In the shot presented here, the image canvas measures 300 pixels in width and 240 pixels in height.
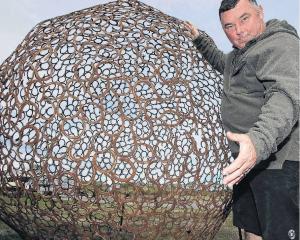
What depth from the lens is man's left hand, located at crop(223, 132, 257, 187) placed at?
1.87 metres

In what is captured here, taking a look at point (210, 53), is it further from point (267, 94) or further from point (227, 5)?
point (267, 94)

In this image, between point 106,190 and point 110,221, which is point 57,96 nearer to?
point 106,190

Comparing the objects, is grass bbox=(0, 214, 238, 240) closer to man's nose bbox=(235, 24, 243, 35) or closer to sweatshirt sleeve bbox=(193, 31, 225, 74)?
sweatshirt sleeve bbox=(193, 31, 225, 74)

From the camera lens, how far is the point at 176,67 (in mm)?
3301

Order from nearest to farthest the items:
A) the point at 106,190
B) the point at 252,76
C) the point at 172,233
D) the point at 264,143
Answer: the point at 264,143
the point at 252,76
the point at 106,190
the point at 172,233

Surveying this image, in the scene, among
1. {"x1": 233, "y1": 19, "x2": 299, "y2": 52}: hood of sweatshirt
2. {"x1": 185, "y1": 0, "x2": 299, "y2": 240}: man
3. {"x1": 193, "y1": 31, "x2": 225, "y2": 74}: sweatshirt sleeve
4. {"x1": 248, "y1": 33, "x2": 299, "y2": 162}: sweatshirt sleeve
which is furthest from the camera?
{"x1": 193, "y1": 31, "x2": 225, "y2": 74}: sweatshirt sleeve

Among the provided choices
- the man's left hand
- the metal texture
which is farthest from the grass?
the man's left hand

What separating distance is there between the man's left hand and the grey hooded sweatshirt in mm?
43

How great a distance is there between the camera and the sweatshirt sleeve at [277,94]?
6.72 feet

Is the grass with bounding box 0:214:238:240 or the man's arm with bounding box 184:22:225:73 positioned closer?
the man's arm with bounding box 184:22:225:73

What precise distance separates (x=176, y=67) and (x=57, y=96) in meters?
0.83

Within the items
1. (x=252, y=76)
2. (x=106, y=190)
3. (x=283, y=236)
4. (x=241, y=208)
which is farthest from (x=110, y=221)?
(x=252, y=76)

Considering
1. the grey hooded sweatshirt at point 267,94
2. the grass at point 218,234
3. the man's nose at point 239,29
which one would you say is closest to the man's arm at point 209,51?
the grey hooded sweatshirt at point 267,94

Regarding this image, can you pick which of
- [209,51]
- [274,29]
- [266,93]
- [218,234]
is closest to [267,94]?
[266,93]
